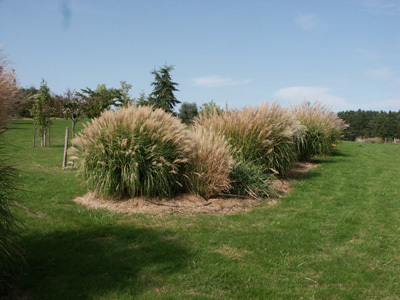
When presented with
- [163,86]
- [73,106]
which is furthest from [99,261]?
[163,86]

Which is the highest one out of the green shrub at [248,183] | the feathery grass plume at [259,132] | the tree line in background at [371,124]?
the tree line in background at [371,124]

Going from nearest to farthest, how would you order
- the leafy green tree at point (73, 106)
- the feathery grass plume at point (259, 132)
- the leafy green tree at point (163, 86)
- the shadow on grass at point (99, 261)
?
the shadow on grass at point (99, 261)
the feathery grass plume at point (259, 132)
the leafy green tree at point (73, 106)
the leafy green tree at point (163, 86)

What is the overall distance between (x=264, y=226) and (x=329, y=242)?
1.06m

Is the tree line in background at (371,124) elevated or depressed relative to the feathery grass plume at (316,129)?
elevated

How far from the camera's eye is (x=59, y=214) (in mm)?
5719

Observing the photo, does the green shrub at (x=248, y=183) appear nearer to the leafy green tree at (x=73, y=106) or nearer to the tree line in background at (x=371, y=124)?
the leafy green tree at (x=73, y=106)

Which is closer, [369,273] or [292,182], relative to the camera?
[369,273]

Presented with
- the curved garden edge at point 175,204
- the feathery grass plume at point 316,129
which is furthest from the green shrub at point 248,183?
the feathery grass plume at point 316,129

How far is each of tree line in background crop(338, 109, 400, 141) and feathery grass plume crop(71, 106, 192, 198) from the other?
73.4 metres

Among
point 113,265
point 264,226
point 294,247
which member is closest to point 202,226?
point 264,226

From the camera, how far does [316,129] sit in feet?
43.2

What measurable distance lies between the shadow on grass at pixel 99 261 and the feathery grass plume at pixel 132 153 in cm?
138

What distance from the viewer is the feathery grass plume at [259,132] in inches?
339

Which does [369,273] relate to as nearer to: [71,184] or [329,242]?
[329,242]
